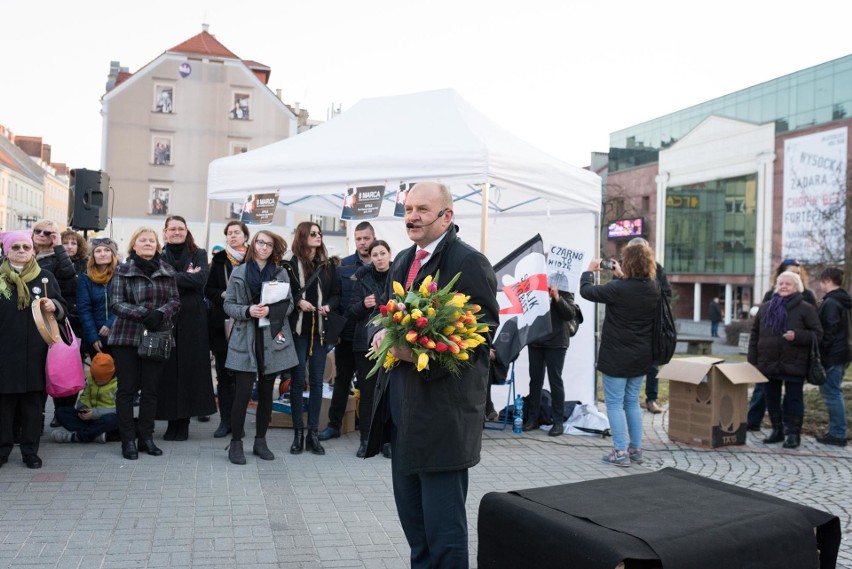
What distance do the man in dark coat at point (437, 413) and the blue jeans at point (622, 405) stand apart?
365cm

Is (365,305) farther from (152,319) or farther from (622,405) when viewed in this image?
(622,405)

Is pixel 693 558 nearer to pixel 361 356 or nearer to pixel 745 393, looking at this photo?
pixel 361 356

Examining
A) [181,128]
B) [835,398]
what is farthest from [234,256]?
[181,128]

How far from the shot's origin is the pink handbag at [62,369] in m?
6.31

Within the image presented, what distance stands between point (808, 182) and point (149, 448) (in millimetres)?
51694

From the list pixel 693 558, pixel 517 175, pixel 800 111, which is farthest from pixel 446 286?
pixel 800 111

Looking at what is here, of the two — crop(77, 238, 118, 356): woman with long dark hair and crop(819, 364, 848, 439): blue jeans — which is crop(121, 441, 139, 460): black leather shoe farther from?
→ crop(819, 364, 848, 439): blue jeans

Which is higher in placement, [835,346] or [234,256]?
[234,256]

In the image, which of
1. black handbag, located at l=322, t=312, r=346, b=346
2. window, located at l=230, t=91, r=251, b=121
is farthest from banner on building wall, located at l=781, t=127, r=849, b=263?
black handbag, located at l=322, t=312, r=346, b=346

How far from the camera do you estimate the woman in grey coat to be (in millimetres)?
6641

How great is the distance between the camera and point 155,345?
668 cm

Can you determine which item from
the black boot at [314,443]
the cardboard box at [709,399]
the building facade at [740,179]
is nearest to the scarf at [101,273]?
the black boot at [314,443]

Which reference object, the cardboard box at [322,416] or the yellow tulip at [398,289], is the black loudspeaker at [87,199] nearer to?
the cardboard box at [322,416]

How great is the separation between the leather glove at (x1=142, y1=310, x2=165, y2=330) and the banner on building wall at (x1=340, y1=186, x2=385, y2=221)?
7.97 ft
